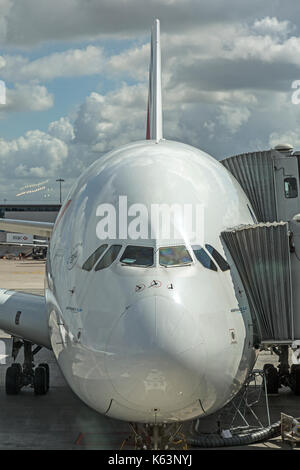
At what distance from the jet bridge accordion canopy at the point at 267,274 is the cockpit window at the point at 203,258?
2.74 feet

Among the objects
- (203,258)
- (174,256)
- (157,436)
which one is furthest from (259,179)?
(157,436)

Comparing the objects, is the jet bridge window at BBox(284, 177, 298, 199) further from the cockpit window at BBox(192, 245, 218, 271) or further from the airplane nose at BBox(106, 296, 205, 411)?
the airplane nose at BBox(106, 296, 205, 411)

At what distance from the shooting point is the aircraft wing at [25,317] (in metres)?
14.2

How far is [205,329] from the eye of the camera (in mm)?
9297

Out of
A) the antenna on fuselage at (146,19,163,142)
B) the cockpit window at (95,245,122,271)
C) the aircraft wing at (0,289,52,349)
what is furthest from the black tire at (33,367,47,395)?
the cockpit window at (95,245,122,271)

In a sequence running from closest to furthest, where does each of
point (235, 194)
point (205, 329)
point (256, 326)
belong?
point (205, 329), point (256, 326), point (235, 194)

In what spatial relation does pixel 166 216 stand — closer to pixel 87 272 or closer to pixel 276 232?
pixel 87 272

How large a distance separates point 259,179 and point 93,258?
30.6ft

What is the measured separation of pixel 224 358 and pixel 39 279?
44.1m

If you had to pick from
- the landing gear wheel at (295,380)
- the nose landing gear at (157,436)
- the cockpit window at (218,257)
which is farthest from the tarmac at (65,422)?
the cockpit window at (218,257)

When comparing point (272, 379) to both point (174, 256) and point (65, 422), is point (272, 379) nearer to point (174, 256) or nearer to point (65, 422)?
point (65, 422)

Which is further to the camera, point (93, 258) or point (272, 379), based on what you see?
point (272, 379)

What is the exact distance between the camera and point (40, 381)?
1680cm

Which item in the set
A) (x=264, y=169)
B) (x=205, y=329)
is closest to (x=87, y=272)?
(x=205, y=329)
